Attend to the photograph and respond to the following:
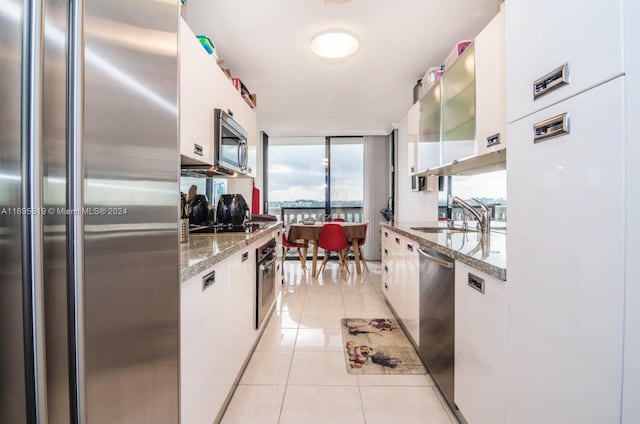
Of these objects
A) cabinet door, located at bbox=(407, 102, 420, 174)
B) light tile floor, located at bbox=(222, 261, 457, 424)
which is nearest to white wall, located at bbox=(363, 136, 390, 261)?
cabinet door, located at bbox=(407, 102, 420, 174)

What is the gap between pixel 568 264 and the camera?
778 mm

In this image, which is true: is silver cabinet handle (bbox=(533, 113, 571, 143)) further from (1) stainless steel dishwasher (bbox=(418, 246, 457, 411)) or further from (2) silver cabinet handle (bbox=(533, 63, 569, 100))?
(1) stainless steel dishwasher (bbox=(418, 246, 457, 411))

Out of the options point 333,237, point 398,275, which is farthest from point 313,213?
point 398,275

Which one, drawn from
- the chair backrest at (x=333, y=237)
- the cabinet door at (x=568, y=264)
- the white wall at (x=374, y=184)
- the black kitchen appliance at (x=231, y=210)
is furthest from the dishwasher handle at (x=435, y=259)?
the white wall at (x=374, y=184)

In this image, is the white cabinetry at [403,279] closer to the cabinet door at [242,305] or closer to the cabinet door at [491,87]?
the cabinet door at [491,87]

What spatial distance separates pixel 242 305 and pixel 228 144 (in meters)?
1.13

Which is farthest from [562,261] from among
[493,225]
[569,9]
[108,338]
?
[493,225]

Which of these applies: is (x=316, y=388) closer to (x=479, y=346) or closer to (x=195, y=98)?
(x=479, y=346)

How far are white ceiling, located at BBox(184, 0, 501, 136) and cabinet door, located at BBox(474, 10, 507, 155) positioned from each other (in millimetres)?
544

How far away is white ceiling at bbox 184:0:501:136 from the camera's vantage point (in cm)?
204

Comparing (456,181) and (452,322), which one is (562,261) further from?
(456,181)

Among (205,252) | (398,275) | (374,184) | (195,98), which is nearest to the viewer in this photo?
(205,252)

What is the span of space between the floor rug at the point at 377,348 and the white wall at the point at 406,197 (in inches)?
64.7

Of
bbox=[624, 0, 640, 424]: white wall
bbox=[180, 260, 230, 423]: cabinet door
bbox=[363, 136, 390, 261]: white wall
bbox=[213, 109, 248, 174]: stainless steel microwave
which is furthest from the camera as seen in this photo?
bbox=[363, 136, 390, 261]: white wall
